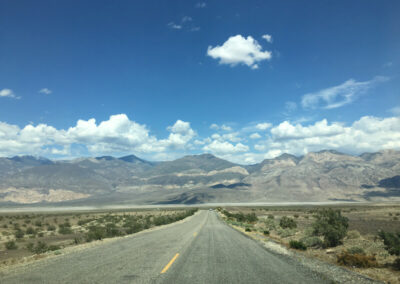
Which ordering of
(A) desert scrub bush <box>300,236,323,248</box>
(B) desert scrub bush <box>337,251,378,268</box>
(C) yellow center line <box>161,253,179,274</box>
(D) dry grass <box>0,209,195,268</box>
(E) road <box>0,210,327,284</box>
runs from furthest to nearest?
(D) dry grass <box>0,209,195,268</box> → (A) desert scrub bush <box>300,236,323,248</box> → (B) desert scrub bush <box>337,251,378,268</box> → (C) yellow center line <box>161,253,179,274</box> → (E) road <box>0,210,327,284</box>

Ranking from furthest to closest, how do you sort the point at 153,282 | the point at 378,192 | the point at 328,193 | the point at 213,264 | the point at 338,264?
1. the point at 328,193
2. the point at 378,192
3. the point at 338,264
4. the point at 213,264
5. the point at 153,282

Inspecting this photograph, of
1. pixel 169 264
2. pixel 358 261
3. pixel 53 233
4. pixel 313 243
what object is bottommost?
pixel 53 233

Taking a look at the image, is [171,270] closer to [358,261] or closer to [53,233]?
[358,261]

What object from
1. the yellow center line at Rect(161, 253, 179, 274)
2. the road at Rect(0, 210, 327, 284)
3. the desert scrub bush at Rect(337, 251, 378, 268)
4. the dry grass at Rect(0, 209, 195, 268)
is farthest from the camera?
the dry grass at Rect(0, 209, 195, 268)

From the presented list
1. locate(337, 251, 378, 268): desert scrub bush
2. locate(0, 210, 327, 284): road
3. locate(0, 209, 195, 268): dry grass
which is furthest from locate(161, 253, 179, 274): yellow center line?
locate(0, 209, 195, 268): dry grass

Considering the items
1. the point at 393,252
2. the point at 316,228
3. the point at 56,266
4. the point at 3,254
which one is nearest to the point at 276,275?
the point at 393,252

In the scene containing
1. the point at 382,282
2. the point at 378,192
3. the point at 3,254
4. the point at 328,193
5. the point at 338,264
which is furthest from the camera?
the point at 328,193

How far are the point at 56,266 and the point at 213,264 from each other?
614 centimetres

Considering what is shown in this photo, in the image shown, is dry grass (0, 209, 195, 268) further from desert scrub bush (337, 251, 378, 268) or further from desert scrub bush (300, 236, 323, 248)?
desert scrub bush (300, 236, 323, 248)

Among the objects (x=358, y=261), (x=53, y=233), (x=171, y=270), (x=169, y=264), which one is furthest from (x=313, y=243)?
(x=53, y=233)

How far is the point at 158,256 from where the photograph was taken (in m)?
12.1

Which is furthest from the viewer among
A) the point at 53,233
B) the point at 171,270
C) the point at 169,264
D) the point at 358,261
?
the point at 53,233

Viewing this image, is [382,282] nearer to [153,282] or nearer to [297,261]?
[297,261]

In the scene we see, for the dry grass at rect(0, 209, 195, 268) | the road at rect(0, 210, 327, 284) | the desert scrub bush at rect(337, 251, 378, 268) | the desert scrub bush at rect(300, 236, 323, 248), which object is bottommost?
the dry grass at rect(0, 209, 195, 268)
